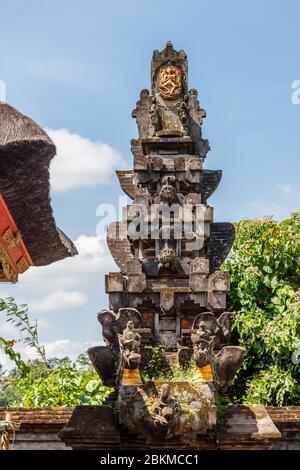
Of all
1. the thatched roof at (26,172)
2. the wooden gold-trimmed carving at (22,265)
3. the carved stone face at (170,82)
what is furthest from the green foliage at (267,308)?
the thatched roof at (26,172)

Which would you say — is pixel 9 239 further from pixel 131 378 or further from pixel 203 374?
pixel 203 374

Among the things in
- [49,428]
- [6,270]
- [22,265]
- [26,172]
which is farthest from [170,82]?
[26,172]

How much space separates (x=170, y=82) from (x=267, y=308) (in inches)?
297

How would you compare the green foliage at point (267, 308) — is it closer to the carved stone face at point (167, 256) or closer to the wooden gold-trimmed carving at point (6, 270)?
the carved stone face at point (167, 256)

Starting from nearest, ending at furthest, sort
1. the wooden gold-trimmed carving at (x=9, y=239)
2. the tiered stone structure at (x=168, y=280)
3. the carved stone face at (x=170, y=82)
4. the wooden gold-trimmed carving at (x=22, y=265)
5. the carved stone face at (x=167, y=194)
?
the wooden gold-trimmed carving at (x=9, y=239) → the wooden gold-trimmed carving at (x=22, y=265) → the tiered stone structure at (x=168, y=280) → the carved stone face at (x=167, y=194) → the carved stone face at (x=170, y=82)

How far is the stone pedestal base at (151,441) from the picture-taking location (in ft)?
32.8

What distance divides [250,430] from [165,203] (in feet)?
12.3

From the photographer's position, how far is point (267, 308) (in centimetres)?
1881

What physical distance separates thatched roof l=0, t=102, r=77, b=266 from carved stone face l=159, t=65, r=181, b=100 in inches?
229

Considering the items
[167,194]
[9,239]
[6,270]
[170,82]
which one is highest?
[170,82]

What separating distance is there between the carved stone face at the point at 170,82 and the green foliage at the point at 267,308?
6.34 m

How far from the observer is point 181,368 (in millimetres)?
10602

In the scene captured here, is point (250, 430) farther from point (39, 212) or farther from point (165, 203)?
point (39, 212)
